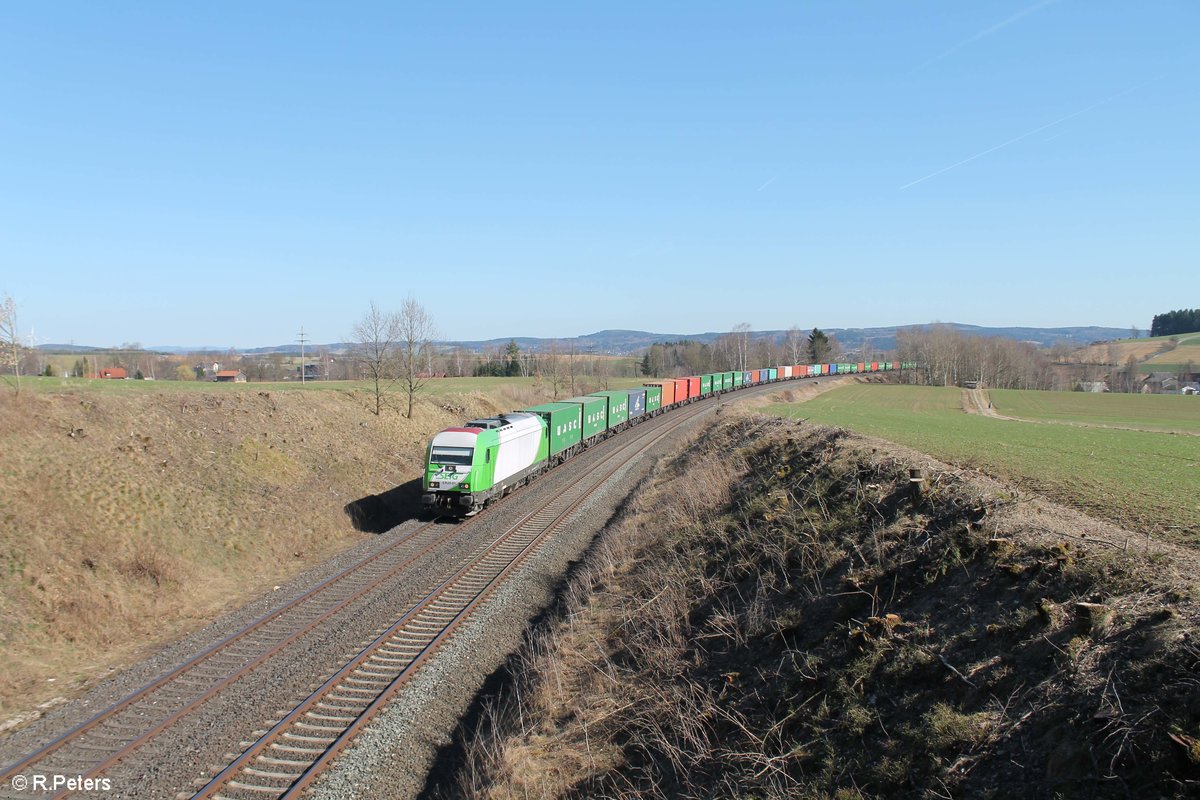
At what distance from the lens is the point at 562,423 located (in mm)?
32281

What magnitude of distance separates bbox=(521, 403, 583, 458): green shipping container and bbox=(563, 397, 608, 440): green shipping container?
0.90 m

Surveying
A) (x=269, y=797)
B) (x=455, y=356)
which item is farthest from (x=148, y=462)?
(x=455, y=356)

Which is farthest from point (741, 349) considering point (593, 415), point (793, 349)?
point (593, 415)

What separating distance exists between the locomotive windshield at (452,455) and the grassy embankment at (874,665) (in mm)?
8941

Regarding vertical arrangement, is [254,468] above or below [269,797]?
above

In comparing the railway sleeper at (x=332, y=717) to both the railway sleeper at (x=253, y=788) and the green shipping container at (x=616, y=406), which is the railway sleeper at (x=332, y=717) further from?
the green shipping container at (x=616, y=406)

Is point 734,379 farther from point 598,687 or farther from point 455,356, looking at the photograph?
point 598,687

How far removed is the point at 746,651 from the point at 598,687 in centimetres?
252

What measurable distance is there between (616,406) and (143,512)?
29022 mm

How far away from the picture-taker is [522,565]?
17797 millimetres

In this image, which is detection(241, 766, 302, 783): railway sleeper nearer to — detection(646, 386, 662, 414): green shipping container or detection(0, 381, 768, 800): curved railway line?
detection(0, 381, 768, 800): curved railway line

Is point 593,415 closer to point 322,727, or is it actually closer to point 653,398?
point 653,398

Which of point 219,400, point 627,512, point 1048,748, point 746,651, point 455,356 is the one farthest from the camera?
point 455,356

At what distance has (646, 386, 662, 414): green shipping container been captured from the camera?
169 ft
